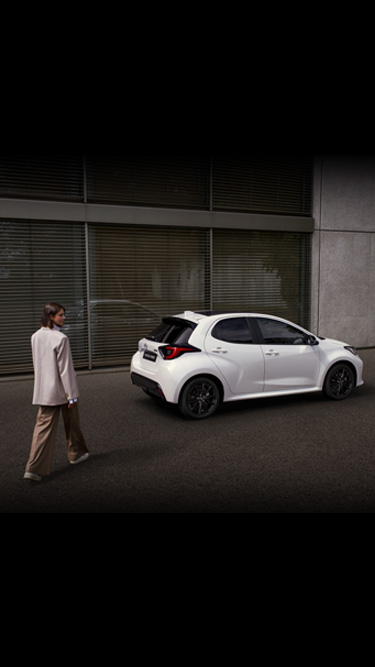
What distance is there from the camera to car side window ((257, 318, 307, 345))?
741 centimetres

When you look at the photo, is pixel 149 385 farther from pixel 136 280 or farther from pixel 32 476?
pixel 136 280

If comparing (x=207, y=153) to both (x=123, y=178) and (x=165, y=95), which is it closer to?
(x=165, y=95)

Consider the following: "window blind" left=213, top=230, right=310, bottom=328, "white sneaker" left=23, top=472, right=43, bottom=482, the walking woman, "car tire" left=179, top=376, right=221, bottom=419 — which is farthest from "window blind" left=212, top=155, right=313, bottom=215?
"white sneaker" left=23, top=472, right=43, bottom=482

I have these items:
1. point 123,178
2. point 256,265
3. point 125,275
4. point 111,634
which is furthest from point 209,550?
point 256,265

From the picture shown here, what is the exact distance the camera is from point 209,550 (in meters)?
3.16

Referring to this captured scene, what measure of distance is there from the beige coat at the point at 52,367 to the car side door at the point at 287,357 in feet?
11.2

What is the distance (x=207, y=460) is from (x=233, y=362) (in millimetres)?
2059

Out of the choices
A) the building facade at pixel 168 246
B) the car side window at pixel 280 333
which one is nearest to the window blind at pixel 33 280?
the building facade at pixel 168 246

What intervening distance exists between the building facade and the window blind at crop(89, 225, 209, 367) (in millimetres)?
24

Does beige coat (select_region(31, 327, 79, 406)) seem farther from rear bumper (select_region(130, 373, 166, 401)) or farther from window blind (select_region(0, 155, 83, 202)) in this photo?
window blind (select_region(0, 155, 83, 202))

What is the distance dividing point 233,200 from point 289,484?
9.01 m

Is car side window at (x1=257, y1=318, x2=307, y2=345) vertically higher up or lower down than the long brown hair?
lower down

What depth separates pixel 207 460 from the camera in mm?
5215

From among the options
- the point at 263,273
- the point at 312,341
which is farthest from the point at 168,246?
the point at 312,341
